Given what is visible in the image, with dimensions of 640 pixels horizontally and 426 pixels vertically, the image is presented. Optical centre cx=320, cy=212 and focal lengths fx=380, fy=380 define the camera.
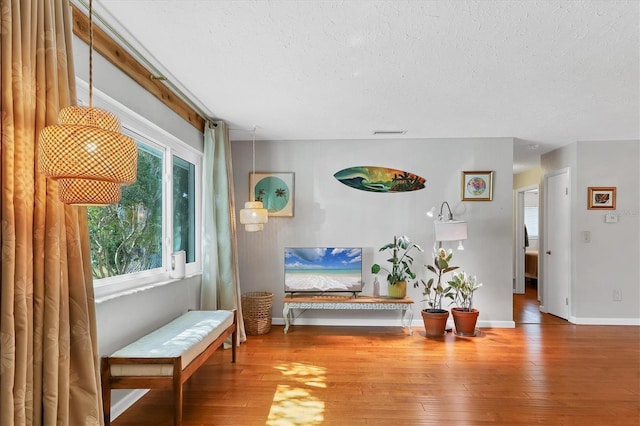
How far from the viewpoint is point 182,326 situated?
9.75ft

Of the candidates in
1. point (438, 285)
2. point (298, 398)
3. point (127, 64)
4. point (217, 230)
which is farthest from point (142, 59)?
point (438, 285)

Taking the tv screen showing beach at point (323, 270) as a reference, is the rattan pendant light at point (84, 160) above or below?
above

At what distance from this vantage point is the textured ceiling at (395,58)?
2012 millimetres

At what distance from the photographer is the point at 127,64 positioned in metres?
2.58

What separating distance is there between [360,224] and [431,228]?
35.2 inches

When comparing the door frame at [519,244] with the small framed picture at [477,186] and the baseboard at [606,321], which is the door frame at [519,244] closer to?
the baseboard at [606,321]

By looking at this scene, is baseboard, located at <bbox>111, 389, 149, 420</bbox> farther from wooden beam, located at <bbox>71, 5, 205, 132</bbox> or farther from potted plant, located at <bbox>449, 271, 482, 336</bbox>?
potted plant, located at <bbox>449, 271, 482, 336</bbox>

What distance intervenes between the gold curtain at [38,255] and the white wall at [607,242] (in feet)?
18.0

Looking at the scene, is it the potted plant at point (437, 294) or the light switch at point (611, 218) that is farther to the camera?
the light switch at point (611, 218)

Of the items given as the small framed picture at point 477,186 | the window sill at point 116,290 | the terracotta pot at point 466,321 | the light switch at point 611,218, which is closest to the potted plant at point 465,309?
the terracotta pot at point 466,321

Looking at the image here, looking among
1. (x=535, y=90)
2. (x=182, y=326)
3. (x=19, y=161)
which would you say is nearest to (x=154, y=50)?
(x=19, y=161)

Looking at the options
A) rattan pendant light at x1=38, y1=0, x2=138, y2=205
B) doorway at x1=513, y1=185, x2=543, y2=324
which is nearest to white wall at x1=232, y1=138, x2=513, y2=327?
doorway at x1=513, y1=185, x2=543, y2=324

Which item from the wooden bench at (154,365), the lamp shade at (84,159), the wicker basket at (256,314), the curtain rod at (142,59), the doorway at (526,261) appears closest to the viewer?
the lamp shade at (84,159)

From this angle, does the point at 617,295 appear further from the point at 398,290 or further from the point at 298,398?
the point at 298,398
